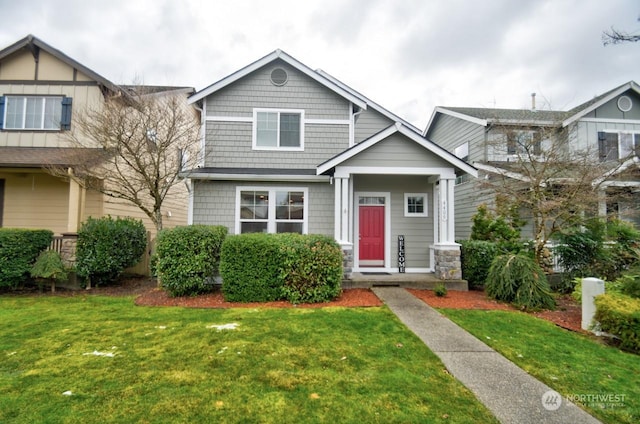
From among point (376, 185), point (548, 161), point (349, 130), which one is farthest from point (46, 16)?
point (548, 161)

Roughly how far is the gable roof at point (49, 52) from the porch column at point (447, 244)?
36.4ft

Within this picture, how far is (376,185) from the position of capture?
33.8 ft

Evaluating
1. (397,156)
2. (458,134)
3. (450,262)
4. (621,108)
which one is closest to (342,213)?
(397,156)

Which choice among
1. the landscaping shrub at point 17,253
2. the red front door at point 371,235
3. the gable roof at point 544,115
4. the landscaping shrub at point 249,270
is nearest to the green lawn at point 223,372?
the landscaping shrub at point 249,270

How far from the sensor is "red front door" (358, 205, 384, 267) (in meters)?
10.2

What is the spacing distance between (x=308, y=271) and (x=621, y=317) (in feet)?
18.2

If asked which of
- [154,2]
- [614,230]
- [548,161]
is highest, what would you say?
[154,2]

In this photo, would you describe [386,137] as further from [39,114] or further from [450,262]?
[39,114]

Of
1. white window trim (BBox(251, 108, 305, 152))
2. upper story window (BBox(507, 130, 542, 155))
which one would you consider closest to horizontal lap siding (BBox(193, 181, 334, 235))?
white window trim (BBox(251, 108, 305, 152))

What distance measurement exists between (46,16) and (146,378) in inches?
666

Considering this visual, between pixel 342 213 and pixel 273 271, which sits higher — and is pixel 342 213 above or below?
above

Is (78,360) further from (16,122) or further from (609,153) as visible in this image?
(609,153)

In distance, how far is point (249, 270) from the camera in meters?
7.04

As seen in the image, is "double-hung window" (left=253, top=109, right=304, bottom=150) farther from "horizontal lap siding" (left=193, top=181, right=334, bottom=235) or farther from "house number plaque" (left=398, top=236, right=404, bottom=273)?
"house number plaque" (left=398, top=236, right=404, bottom=273)
